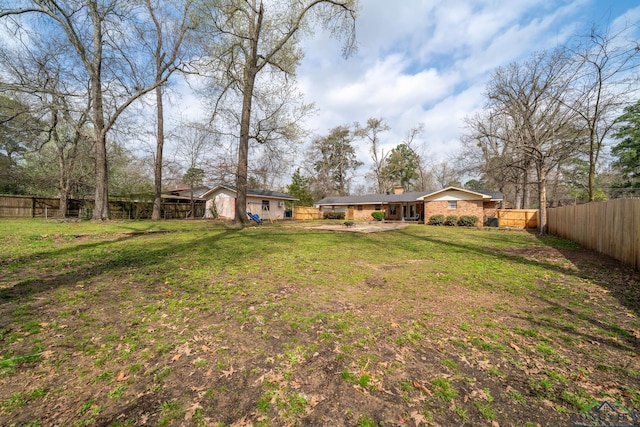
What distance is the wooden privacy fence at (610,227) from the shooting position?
5.89m

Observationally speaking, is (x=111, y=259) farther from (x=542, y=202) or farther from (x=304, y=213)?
(x=304, y=213)

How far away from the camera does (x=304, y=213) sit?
31.1 m

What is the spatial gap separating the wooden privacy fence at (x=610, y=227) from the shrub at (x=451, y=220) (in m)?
10.5

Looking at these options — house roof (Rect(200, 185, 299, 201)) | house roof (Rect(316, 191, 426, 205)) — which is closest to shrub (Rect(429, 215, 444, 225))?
house roof (Rect(316, 191, 426, 205))

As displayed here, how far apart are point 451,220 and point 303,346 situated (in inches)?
881

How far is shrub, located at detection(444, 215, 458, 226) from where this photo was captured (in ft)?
72.3

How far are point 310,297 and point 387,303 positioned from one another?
4.15 feet

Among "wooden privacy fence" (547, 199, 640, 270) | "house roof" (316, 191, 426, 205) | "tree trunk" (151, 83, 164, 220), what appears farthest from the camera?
"house roof" (316, 191, 426, 205)

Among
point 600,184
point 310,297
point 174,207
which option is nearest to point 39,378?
point 310,297

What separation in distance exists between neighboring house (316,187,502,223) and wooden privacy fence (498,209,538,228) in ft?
4.83

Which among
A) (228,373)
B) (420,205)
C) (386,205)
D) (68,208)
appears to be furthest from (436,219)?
(68,208)

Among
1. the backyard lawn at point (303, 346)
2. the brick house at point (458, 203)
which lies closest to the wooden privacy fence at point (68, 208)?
the backyard lawn at point (303, 346)

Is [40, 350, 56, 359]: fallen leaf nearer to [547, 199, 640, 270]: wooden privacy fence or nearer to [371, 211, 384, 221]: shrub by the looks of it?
[547, 199, 640, 270]: wooden privacy fence

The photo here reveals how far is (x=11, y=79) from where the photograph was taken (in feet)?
39.7
